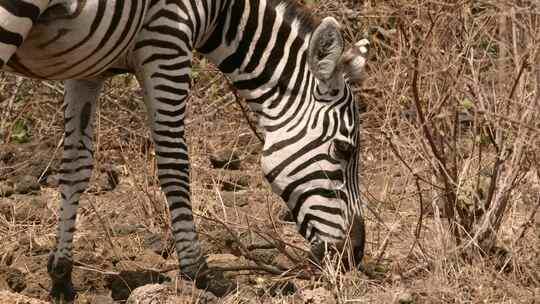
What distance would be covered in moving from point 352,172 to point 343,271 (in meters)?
0.61

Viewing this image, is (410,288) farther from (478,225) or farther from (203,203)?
(203,203)

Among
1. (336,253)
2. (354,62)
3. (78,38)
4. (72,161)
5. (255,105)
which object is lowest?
(336,253)

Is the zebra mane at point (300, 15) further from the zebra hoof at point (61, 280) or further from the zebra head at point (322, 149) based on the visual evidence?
the zebra hoof at point (61, 280)

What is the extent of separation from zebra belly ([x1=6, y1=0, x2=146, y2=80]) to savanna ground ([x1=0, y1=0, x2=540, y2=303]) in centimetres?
121

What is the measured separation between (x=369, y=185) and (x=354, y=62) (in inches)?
79.0

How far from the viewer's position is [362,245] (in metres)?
6.84

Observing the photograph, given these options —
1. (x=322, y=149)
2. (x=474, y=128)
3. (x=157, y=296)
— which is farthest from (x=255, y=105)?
(x=157, y=296)

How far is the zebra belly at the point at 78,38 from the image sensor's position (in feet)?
19.2

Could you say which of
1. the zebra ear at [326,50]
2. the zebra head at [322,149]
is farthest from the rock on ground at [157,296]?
the zebra ear at [326,50]

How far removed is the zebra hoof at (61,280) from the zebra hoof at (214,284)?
2.51 feet

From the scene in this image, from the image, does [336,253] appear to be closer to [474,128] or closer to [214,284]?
[214,284]

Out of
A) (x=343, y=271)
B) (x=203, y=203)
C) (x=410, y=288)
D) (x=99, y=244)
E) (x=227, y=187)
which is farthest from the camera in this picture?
(x=227, y=187)

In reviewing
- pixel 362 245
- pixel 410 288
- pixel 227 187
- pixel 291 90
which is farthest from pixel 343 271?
pixel 227 187

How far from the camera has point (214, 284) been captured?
22.5ft
